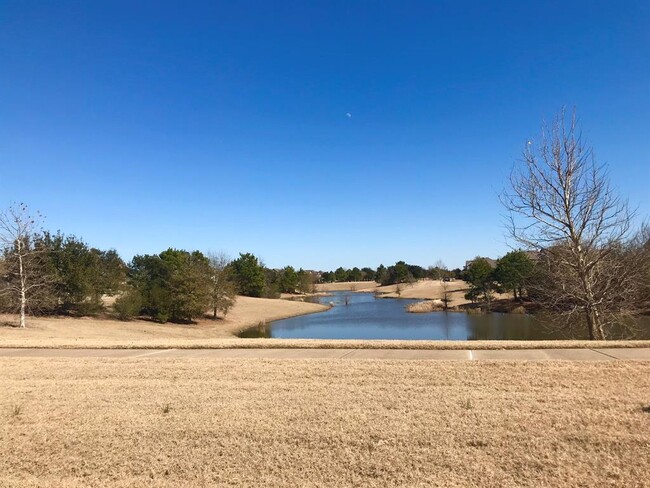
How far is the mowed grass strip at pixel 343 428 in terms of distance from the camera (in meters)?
4.80

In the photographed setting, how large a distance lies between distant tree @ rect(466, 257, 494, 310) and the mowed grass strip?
187 ft

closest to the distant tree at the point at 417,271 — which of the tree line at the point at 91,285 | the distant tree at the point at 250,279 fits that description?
the distant tree at the point at 250,279

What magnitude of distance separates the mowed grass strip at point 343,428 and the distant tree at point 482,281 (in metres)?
56.9

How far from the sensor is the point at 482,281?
63219 millimetres

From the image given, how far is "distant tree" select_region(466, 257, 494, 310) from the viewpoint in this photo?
62656 mm

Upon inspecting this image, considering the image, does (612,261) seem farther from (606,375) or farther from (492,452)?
(492,452)

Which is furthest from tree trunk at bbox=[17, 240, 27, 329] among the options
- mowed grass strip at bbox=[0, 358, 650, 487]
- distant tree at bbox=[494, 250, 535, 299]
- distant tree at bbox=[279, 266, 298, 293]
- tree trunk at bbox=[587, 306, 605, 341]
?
distant tree at bbox=[279, 266, 298, 293]

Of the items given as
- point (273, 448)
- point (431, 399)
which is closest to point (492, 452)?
point (431, 399)

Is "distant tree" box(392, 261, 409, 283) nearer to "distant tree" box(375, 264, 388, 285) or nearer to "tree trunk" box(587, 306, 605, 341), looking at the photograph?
"distant tree" box(375, 264, 388, 285)

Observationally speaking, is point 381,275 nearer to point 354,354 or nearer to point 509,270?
point 509,270

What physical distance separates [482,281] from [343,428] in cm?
6114

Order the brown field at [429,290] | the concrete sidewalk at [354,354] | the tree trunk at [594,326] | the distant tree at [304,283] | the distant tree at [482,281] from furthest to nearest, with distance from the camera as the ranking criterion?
the distant tree at [304,283] → the brown field at [429,290] → the distant tree at [482,281] → the tree trunk at [594,326] → the concrete sidewalk at [354,354]

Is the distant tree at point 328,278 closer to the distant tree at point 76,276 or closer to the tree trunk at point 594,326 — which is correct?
the distant tree at point 76,276

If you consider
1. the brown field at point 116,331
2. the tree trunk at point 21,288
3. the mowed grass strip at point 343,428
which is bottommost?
the brown field at point 116,331
